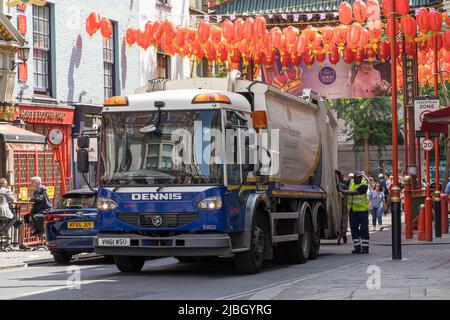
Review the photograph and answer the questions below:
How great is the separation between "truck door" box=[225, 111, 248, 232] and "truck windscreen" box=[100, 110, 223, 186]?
27 cm

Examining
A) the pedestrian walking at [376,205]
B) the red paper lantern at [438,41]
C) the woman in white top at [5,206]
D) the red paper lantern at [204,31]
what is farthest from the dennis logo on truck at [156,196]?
the pedestrian walking at [376,205]

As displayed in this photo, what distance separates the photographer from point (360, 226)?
25078mm

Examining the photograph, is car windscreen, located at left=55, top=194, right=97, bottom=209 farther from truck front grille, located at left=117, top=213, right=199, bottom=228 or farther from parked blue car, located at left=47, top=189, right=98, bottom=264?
truck front grille, located at left=117, top=213, right=199, bottom=228

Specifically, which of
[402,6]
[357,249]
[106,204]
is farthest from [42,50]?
[106,204]

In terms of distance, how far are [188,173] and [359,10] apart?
13469 mm

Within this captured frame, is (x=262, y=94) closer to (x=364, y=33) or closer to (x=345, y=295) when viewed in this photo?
(x=345, y=295)

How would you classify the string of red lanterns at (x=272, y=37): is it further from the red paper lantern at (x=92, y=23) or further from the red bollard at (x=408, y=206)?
the red bollard at (x=408, y=206)

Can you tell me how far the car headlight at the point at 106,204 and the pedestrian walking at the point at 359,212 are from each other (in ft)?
25.2

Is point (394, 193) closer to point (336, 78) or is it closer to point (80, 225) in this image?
point (80, 225)

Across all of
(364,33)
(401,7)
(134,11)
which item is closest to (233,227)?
(401,7)

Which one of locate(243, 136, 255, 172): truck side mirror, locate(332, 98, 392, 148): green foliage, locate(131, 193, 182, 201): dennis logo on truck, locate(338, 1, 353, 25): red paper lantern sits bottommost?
locate(131, 193, 182, 201): dennis logo on truck

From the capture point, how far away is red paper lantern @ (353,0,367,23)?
30.2 m

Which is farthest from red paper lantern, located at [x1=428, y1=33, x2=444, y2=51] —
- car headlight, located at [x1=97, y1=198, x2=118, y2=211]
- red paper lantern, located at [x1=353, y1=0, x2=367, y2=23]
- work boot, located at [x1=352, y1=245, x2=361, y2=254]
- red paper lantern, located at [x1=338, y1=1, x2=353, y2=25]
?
car headlight, located at [x1=97, y1=198, x2=118, y2=211]

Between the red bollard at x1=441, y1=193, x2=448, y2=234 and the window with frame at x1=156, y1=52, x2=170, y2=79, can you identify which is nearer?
the red bollard at x1=441, y1=193, x2=448, y2=234
